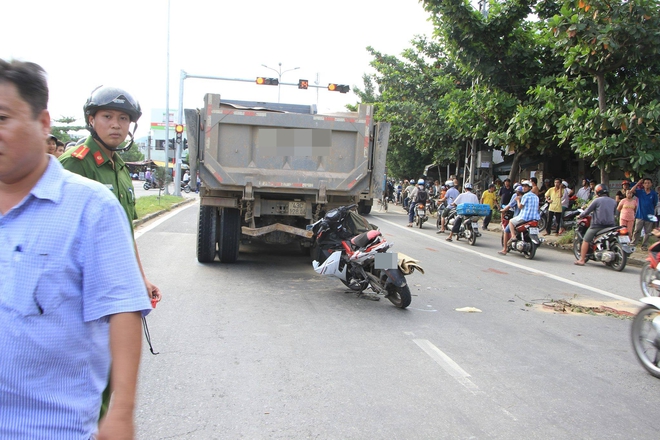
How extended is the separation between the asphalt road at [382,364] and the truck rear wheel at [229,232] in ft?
2.95

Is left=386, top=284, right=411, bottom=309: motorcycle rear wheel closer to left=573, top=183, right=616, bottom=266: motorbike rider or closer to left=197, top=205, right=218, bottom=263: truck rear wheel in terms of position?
left=197, top=205, right=218, bottom=263: truck rear wheel

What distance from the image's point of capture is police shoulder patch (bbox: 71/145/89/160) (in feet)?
9.66

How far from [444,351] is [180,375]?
228cm

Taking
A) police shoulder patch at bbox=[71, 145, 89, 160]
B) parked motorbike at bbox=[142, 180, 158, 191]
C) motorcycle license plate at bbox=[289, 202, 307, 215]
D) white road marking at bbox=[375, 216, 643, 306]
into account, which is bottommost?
parked motorbike at bbox=[142, 180, 158, 191]

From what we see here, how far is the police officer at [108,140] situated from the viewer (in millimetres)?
2984

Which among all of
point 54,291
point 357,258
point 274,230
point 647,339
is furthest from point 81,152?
point 274,230

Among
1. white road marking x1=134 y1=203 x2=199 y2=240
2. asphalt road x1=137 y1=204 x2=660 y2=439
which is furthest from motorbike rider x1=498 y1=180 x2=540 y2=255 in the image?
white road marking x1=134 y1=203 x2=199 y2=240

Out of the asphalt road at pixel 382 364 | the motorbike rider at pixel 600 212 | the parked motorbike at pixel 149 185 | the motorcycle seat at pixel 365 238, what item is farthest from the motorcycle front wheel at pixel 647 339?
the parked motorbike at pixel 149 185

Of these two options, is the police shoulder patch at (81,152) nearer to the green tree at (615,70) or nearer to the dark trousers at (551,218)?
the green tree at (615,70)

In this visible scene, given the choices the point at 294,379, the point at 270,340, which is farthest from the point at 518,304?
the point at 294,379

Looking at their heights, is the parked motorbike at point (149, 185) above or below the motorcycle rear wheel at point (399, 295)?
below

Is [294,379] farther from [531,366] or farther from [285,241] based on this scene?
[285,241]

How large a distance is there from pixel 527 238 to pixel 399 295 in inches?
256

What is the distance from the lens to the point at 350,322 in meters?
6.05
